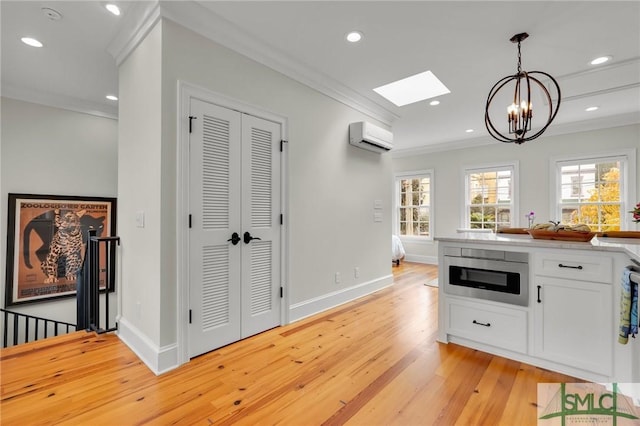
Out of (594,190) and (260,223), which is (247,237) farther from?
(594,190)

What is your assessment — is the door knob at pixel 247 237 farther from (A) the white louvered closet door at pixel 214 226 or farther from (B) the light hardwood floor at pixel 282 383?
(B) the light hardwood floor at pixel 282 383

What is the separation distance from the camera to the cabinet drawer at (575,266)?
76.4 inches

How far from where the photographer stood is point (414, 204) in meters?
7.18

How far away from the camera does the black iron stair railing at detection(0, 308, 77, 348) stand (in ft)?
11.4

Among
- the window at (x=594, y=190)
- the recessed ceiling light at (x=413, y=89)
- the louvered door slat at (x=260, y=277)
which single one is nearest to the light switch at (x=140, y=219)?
the louvered door slat at (x=260, y=277)

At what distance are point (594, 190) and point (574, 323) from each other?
4.35 meters

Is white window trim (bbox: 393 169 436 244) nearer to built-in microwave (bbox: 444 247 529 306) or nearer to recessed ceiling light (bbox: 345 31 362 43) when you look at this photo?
built-in microwave (bbox: 444 247 529 306)

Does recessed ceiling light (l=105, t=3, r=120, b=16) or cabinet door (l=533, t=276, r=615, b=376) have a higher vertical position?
recessed ceiling light (l=105, t=3, r=120, b=16)

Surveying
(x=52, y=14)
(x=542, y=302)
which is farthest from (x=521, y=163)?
(x=52, y=14)

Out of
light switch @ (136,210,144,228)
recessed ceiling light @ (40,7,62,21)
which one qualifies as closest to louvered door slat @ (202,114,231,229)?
light switch @ (136,210,144,228)

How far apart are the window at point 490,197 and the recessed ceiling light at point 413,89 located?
9.66 ft

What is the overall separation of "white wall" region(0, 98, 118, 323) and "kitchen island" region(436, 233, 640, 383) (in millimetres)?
4645

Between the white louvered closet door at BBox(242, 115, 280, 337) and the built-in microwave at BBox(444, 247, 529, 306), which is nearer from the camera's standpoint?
the built-in microwave at BBox(444, 247, 529, 306)

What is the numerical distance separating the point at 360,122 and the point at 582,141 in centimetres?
424
